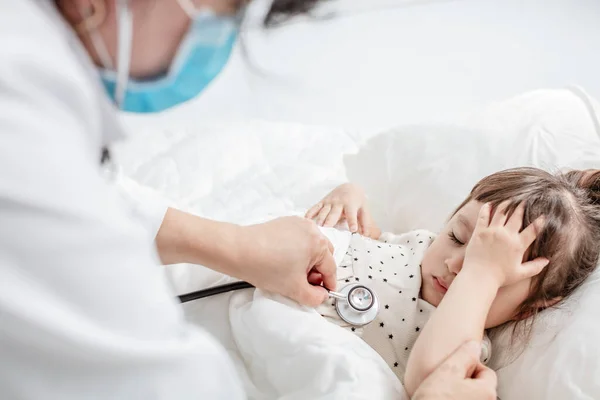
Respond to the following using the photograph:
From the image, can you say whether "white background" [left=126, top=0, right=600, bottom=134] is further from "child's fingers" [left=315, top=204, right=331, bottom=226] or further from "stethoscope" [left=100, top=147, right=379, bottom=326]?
"stethoscope" [left=100, top=147, right=379, bottom=326]

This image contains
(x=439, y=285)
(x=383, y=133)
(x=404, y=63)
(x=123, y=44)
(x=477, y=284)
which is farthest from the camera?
(x=404, y=63)

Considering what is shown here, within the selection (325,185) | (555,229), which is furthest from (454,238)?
(325,185)

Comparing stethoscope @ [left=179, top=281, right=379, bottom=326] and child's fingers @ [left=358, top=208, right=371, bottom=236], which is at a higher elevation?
child's fingers @ [left=358, top=208, right=371, bottom=236]

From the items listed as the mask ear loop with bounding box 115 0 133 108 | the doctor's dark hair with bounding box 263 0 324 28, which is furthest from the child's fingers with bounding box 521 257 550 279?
the mask ear loop with bounding box 115 0 133 108

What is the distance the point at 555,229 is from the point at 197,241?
0.58 metres

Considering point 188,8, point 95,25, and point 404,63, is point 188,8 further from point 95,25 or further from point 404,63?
point 404,63

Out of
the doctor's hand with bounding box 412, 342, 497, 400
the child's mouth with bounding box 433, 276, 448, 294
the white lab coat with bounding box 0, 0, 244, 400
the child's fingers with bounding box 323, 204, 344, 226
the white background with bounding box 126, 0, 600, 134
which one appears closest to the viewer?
the white lab coat with bounding box 0, 0, 244, 400

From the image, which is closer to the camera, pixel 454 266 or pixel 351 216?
pixel 454 266

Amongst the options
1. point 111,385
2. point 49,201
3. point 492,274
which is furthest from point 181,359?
point 492,274

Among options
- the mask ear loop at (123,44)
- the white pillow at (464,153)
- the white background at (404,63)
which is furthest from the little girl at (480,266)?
the white background at (404,63)

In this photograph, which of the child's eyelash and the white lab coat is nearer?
the white lab coat

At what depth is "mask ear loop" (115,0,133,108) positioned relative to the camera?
55 centimetres

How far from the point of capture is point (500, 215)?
99 cm

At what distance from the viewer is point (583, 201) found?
3.46ft
